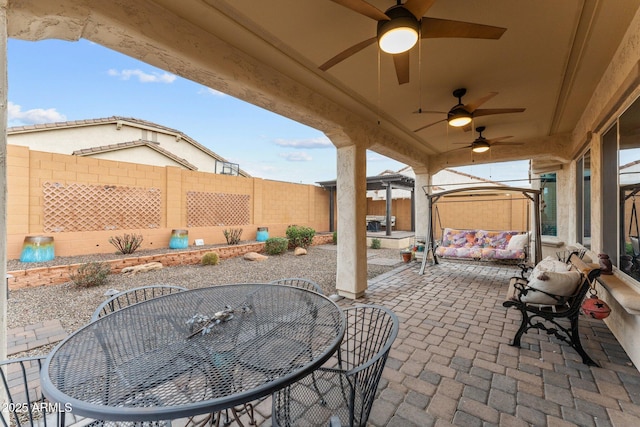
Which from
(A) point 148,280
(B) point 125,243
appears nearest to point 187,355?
(A) point 148,280

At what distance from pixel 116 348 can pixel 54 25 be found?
6.22 ft

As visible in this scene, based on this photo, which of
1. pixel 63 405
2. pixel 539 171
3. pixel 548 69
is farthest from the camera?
pixel 539 171

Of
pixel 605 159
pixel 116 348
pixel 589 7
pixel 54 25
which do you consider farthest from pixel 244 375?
pixel 605 159

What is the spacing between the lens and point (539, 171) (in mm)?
6156

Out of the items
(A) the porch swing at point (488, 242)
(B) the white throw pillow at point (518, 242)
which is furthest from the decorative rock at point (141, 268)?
(B) the white throw pillow at point (518, 242)

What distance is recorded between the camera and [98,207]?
19.5 feet

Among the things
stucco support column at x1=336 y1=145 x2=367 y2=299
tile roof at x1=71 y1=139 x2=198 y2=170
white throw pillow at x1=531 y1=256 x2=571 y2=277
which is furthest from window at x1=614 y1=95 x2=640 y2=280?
tile roof at x1=71 y1=139 x2=198 y2=170

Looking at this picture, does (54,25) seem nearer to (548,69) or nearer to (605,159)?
(548,69)

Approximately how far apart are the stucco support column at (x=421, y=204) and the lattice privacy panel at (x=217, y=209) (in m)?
5.50

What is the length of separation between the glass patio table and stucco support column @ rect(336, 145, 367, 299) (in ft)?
6.59

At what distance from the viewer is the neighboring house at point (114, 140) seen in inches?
347

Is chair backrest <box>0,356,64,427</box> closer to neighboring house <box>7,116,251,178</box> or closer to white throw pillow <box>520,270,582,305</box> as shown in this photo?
white throw pillow <box>520,270,582,305</box>

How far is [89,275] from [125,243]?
1997 millimetres

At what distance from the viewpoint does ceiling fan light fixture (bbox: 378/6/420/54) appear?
1602mm
